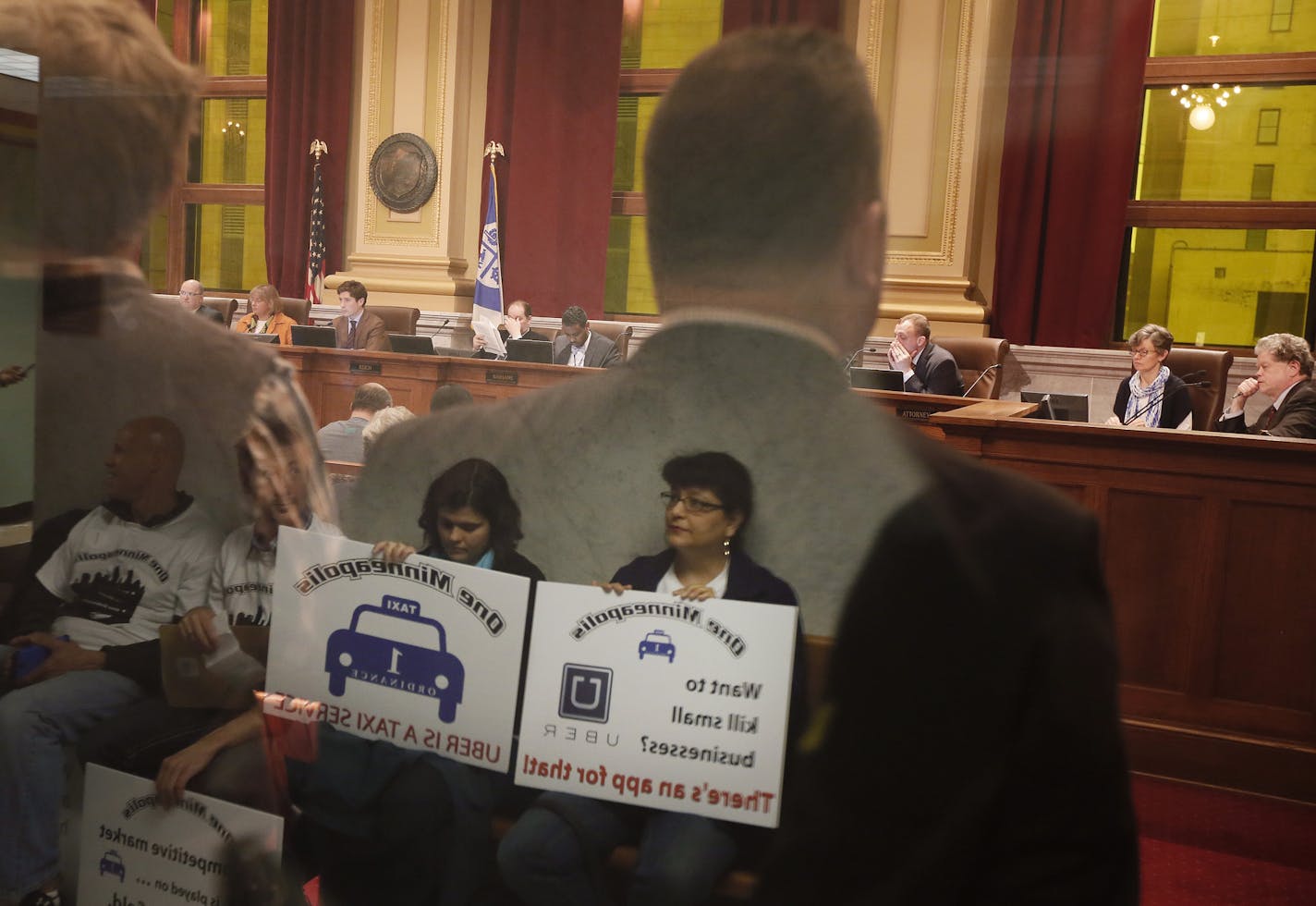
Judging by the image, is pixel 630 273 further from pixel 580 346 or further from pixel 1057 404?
pixel 1057 404

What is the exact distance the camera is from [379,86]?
0.64 m

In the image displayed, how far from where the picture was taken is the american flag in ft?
2.08

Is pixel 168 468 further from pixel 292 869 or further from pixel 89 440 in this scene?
pixel 292 869

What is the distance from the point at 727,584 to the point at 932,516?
0.40 ft

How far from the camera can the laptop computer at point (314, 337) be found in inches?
26.0

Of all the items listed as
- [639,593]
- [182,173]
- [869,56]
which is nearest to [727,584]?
[639,593]

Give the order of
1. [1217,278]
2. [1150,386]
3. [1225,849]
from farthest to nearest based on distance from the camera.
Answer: [1225,849], [1150,386], [1217,278]

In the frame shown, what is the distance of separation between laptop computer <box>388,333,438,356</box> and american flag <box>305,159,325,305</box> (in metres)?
0.06

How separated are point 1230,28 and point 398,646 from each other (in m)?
0.64

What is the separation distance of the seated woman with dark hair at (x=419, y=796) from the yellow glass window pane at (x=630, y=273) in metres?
0.14

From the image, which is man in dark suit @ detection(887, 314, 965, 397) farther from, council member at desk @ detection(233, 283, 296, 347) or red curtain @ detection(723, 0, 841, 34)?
council member at desk @ detection(233, 283, 296, 347)

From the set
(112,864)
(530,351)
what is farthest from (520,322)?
(112,864)

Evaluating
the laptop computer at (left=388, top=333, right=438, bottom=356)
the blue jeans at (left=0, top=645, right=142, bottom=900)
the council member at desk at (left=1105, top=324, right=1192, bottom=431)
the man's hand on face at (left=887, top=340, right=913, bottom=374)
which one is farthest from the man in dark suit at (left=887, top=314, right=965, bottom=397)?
the blue jeans at (left=0, top=645, right=142, bottom=900)

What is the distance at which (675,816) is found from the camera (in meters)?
0.58
